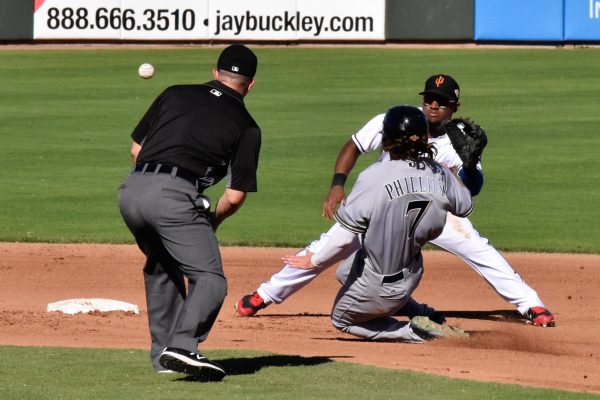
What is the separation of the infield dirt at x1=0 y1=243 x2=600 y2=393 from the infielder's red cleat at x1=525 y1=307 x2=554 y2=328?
62 mm

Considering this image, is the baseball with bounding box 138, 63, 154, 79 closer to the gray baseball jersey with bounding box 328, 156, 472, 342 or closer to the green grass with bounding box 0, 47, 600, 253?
the green grass with bounding box 0, 47, 600, 253

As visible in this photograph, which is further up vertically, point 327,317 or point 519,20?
point 519,20

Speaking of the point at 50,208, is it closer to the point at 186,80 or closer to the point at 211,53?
the point at 186,80

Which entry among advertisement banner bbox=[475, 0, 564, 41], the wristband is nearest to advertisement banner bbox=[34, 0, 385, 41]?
advertisement banner bbox=[475, 0, 564, 41]

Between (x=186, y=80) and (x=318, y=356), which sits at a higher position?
(x=186, y=80)

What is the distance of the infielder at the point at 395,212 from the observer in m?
7.23

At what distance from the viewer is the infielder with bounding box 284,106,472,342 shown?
7227 mm

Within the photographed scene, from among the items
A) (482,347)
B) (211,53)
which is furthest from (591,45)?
(482,347)

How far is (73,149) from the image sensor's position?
17.1 m

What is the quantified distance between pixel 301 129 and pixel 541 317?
1030 cm

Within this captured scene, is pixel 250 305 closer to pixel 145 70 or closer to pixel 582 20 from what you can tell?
pixel 145 70

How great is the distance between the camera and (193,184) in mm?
6328

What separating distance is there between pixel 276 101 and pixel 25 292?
11682mm

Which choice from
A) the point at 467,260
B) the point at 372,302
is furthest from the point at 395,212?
the point at 467,260
